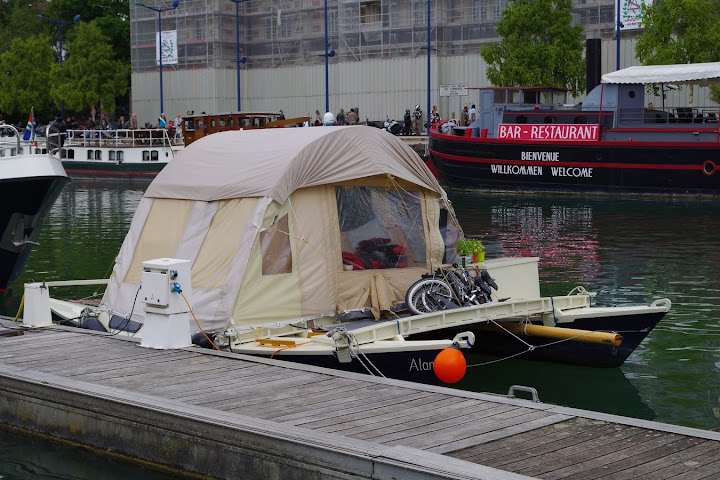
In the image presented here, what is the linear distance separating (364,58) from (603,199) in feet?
85.8

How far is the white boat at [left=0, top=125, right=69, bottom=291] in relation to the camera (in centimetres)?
1912

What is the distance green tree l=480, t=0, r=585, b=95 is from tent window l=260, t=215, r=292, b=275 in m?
39.1

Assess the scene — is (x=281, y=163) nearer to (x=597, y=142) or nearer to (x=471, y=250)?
(x=471, y=250)

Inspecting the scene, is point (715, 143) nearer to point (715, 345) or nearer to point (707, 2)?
point (707, 2)

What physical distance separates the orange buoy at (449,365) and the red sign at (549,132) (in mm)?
29442

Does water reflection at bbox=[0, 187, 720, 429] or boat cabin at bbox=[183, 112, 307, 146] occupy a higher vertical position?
boat cabin at bbox=[183, 112, 307, 146]

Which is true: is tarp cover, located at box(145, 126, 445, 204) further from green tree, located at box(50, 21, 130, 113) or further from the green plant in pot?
green tree, located at box(50, 21, 130, 113)

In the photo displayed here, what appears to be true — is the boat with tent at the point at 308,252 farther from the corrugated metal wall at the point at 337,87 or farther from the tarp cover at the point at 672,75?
the corrugated metal wall at the point at 337,87

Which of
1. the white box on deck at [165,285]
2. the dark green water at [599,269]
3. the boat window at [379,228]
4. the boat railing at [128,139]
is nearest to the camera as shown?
the white box on deck at [165,285]

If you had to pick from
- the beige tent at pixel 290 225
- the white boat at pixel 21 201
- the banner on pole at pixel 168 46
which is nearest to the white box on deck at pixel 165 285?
the beige tent at pixel 290 225

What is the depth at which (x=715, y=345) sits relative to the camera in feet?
46.6

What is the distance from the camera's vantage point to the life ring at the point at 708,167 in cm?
3647

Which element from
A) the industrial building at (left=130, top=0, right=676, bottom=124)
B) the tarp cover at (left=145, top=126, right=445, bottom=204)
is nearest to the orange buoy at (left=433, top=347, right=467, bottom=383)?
the tarp cover at (left=145, top=126, right=445, bottom=204)

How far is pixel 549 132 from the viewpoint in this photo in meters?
39.8
